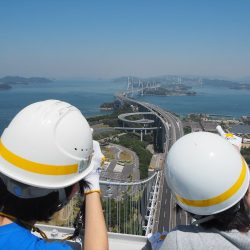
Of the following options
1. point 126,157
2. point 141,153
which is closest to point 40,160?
point 126,157

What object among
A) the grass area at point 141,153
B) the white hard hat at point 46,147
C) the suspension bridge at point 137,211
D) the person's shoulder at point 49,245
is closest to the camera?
the person's shoulder at point 49,245

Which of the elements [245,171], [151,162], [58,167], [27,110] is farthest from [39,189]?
[151,162]

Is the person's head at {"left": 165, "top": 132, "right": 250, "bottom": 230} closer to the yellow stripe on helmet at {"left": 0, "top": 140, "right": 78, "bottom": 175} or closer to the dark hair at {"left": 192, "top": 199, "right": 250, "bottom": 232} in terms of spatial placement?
the dark hair at {"left": 192, "top": 199, "right": 250, "bottom": 232}

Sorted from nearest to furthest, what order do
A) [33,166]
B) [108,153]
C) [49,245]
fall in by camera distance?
[49,245] < [33,166] < [108,153]

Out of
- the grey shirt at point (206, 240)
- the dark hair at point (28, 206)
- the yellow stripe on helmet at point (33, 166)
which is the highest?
the yellow stripe on helmet at point (33, 166)

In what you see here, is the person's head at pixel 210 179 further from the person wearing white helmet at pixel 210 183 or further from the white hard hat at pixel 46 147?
the white hard hat at pixel 46 147

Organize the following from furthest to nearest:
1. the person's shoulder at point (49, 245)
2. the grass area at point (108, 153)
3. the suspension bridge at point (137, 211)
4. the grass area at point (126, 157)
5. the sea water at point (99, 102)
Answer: the sea water at point (99, 102) → the grass area at point (108, 153) → the grass area at point (126, 157) → the suspension bridge at point (137, 211) → the person's shoulder at point (49, 245)

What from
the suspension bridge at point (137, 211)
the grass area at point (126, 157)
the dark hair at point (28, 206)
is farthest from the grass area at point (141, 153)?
the dark hair at point (28, 206)

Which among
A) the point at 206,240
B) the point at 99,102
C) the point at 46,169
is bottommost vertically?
the point at 99,102

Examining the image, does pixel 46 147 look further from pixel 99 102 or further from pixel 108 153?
pixel 99 102
